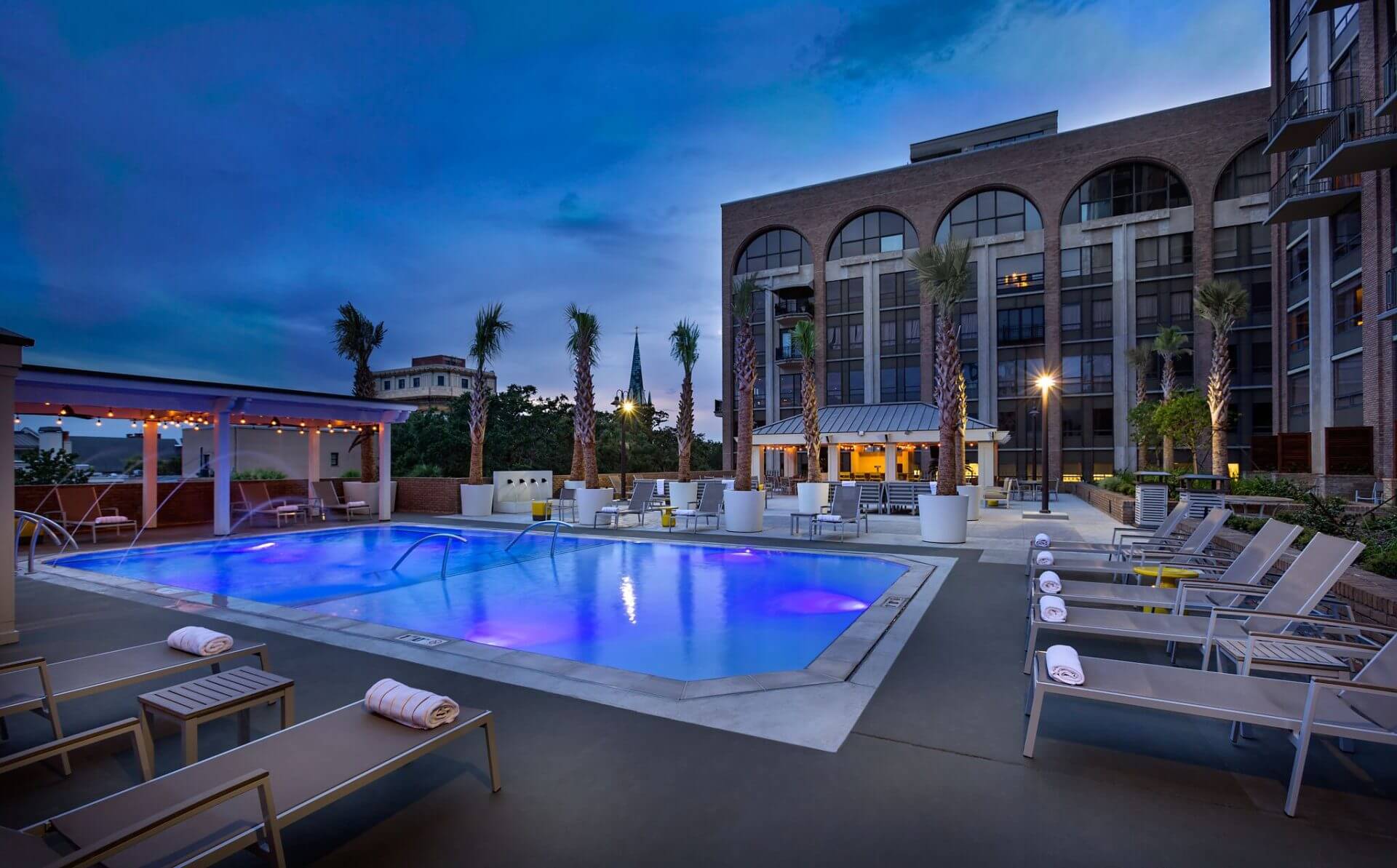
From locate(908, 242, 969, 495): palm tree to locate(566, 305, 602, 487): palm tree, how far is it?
30.3 feet

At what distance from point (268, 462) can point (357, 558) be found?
17837mm

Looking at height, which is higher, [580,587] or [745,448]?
[745,448]

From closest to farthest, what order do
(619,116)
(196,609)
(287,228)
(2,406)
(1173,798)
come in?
(1173,798)
(2,406)
(196,609)
(619,116)
(287,228)

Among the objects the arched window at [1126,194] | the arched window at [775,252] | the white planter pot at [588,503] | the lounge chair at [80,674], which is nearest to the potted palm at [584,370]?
the white planter pot at [588,503]

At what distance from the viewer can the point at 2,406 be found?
5426 mm

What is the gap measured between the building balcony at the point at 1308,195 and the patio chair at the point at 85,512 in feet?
106

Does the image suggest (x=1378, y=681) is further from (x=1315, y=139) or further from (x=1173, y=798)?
(x=1315, y=139)

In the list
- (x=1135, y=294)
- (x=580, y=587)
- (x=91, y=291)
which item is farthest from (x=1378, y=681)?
(x=91, y=291)

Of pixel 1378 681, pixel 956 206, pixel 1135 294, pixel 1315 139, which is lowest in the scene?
pixel 1378 681

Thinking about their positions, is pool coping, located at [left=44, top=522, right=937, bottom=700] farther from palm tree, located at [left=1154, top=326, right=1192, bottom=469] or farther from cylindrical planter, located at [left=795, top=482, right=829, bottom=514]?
palm tree, located at [left=1154, top=326, right=1192, bottom=469]

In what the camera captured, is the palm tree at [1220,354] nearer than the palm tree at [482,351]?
No

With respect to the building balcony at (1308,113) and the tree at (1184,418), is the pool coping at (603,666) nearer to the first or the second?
the tree at (1184,418)

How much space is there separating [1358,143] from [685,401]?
18.5m

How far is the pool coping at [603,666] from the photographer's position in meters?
4.43
